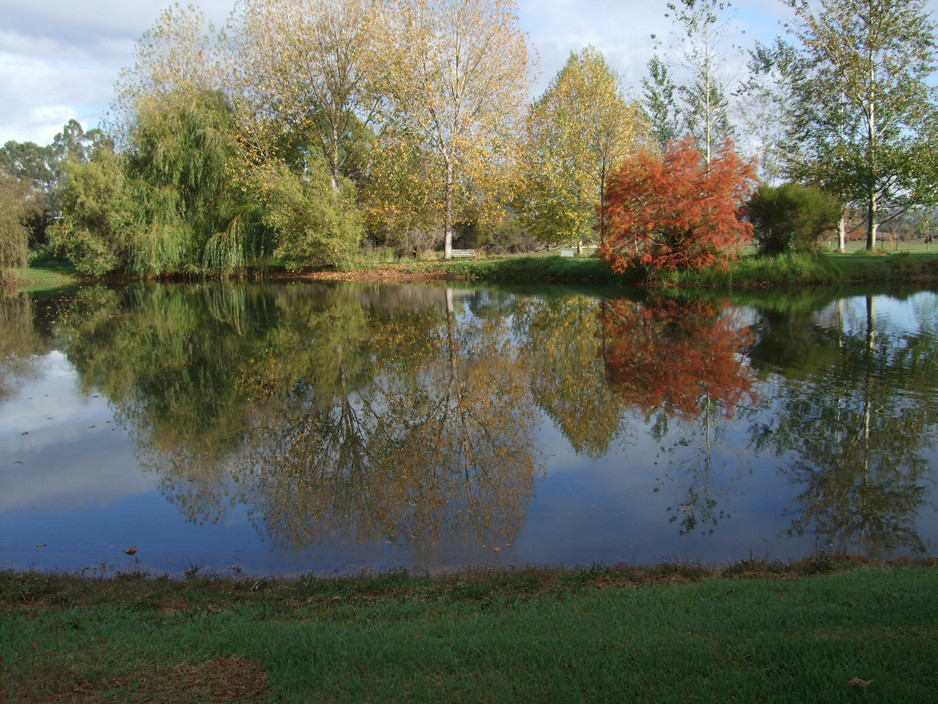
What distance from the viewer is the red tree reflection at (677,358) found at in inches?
471

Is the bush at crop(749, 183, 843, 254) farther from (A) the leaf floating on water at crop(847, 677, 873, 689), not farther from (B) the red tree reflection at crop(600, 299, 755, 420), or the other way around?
(A) the leaf floating on water at crop(847, 677, 873, 689)

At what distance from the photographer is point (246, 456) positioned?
9375 mm

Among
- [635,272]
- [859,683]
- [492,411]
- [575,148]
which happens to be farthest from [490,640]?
[575,148]

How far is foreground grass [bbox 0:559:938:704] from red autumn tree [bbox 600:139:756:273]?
23.1m

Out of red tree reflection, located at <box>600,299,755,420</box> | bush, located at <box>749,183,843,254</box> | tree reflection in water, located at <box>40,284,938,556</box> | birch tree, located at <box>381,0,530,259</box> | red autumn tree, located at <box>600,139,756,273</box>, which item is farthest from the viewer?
birch tree, located at <box>381,0,530,259</box>

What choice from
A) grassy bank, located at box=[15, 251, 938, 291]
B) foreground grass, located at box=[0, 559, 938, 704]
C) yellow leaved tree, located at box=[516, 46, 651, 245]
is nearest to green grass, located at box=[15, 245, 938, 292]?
grassy bank, located at box=[15, 251, 938, 291]

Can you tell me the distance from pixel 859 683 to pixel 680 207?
83.7 ft

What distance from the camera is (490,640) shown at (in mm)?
4062

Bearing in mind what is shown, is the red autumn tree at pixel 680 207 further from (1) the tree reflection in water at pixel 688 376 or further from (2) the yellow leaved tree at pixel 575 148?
(2) the yellow leaved tree at pixel 575 148

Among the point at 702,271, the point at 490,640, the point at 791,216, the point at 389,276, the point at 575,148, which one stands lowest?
the point at 490,640

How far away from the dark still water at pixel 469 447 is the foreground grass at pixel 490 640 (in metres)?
0.94

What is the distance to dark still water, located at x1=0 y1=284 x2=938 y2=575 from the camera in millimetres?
6832

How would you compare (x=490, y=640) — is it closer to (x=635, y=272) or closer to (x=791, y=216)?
(x=635, y=272)

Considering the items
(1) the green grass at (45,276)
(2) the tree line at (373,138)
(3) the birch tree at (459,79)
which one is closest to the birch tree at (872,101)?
(2) the tree line at (373,138)
